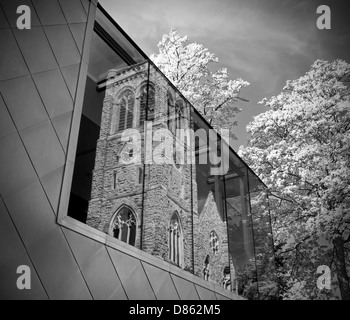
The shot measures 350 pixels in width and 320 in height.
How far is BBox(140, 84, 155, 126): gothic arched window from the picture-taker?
7410 mm

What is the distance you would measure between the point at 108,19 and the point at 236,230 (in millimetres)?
6320

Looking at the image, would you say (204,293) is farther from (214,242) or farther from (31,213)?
(31,213)

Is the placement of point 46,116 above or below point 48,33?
below

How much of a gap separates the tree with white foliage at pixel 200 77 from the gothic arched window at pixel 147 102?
32.5 feet

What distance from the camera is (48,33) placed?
5.52 m

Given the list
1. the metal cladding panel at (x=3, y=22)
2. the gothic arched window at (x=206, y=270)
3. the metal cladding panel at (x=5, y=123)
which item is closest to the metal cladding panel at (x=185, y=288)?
the gothic arched window at (x=206, y=270)

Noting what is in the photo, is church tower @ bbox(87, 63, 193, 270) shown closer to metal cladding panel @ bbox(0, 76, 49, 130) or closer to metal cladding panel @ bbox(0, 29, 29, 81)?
metal cladding panel @ bbox(0, 76, 49, 130)

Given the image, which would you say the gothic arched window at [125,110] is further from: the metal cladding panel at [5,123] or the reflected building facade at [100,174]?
the metal cladding panel at [5,123]

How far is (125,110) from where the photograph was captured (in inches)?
278

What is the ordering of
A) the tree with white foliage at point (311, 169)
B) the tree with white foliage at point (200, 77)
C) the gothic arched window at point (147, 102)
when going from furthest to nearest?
1. the tree with white foliage at point (200, 77)
2. the tree with white foliage at point (311, 169)
3. the gothic arched window at point (147, 102)

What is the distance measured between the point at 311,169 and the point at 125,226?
9.74 m

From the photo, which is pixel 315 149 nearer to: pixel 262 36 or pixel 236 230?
pixel 236 230

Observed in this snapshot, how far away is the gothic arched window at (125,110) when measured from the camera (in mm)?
6977
